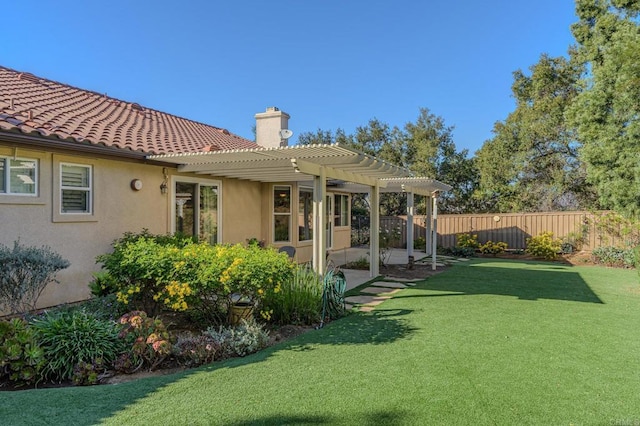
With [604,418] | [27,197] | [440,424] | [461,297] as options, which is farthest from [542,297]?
[27,197]

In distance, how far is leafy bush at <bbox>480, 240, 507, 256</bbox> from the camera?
1895 centimetres

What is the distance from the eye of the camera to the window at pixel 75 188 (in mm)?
7652

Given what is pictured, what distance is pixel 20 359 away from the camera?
4.36 m

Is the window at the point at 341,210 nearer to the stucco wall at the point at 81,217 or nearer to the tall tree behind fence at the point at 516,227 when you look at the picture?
the tall tree behind fence at the point at 516,227

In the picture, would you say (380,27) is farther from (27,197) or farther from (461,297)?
(27,197)

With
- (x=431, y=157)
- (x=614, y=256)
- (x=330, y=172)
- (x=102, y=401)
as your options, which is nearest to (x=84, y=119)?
(x=330, y=172)

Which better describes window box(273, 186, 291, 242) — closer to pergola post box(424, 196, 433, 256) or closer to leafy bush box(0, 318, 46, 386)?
pergola post box(424, 196, 433, 256)

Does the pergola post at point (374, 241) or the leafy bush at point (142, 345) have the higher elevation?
the pergola post at point (374, 241)

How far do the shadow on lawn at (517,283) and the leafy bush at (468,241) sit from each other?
4.51m

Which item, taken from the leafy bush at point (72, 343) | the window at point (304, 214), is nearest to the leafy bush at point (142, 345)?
the leafy bush at point (72, 343)

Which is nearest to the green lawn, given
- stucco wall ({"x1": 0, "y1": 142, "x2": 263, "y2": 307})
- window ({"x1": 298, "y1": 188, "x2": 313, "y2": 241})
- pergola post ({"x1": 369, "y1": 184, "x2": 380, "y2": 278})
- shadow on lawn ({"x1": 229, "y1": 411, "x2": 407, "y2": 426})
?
shadow on lawn ({"x1": 229, "y1": 411, "x2": 407, "y2": 426})

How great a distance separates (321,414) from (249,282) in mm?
2556

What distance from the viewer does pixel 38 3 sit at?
11.6 m

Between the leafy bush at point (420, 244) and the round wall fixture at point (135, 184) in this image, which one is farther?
the leafy bush at point (420, 244)
